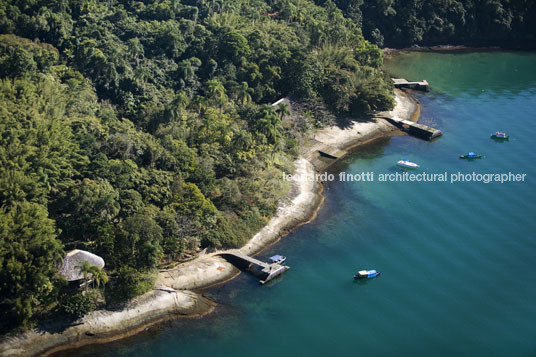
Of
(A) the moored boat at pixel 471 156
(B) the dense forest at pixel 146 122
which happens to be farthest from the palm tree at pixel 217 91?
(A) the moored boat at pixel 471 156

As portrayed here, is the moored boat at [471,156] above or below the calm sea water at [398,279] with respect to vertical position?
above

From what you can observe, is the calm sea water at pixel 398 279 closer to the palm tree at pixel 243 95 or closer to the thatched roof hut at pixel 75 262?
the thatched roof hut at pixel 75 262

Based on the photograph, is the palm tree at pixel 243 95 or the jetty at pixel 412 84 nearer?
the palm tree at pixel 243 95

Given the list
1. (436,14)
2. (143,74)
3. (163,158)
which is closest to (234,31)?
(143,74)

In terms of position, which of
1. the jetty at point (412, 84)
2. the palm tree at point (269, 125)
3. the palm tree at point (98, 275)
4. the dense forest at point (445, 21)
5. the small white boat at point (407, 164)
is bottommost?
the small white boat at point (407, 164)

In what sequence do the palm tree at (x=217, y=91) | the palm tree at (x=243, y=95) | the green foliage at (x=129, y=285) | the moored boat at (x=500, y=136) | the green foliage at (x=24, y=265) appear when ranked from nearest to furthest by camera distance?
the green foliage at (x=24, y=265)
the green foliage at (x=129, y=285)
the palm tree at (x=217, y=91)
the palm tree at (x=243, y=95)
the moored boat at (x=500, y=136)

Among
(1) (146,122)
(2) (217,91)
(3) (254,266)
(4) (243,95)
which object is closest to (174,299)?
(3) (254,266)

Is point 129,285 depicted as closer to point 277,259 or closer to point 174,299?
point 174,299

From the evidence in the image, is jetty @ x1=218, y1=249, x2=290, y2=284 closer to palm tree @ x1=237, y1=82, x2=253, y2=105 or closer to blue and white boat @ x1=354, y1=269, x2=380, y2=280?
blue and white boat @ x1=354, y1=269, x2=380, y2=280
